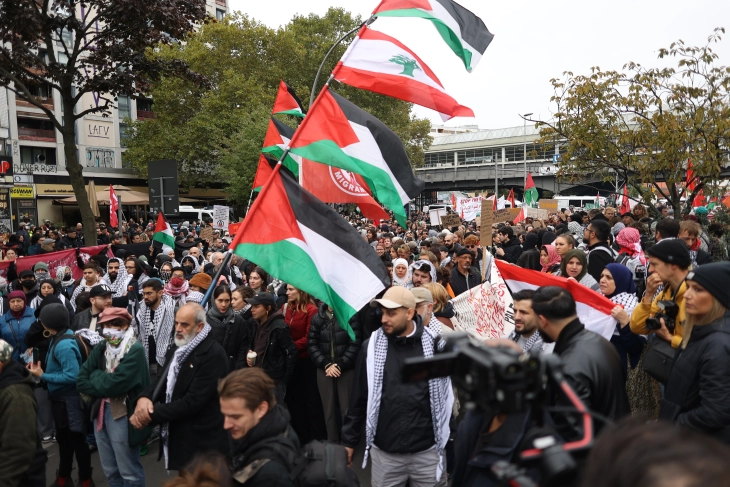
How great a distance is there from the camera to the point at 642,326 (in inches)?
167

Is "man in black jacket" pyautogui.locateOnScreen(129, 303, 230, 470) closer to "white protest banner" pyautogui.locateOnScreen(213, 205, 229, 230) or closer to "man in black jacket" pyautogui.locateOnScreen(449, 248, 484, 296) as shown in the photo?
"man in black jacket" pyautogui.locateOnScreen(449, 248, 484, 296)

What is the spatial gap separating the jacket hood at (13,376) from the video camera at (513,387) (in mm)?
3053

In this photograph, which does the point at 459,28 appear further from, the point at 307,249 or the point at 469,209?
the point at 469,209

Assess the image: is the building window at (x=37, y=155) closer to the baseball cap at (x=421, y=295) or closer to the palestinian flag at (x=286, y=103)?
the palestinian flag at (x=286, y=103)

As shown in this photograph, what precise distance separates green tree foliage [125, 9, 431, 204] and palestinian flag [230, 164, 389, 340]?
99.4 ft

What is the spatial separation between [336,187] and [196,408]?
10.2 feet

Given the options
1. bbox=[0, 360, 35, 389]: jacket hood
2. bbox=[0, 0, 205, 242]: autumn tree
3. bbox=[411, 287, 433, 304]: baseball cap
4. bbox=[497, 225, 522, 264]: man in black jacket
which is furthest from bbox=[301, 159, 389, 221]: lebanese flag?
bbox=[0, 0, 205, 242]: autumn tree

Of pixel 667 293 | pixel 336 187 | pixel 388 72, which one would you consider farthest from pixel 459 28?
pixel 667 293

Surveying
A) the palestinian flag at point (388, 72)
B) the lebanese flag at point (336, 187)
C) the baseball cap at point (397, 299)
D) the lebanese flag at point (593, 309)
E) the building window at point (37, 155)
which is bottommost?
the lebanese flag at point (593, 309)

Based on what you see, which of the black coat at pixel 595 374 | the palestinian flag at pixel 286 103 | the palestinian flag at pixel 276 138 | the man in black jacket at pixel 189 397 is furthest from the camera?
the palestinian flag at pixel 286 103

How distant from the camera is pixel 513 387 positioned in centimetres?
143

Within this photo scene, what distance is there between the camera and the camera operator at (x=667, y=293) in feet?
12.4

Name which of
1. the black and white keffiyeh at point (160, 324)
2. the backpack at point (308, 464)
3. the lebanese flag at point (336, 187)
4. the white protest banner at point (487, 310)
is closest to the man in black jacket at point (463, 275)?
the white protest banner at point (487, 310)

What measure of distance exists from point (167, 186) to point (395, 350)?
23.6 feet
